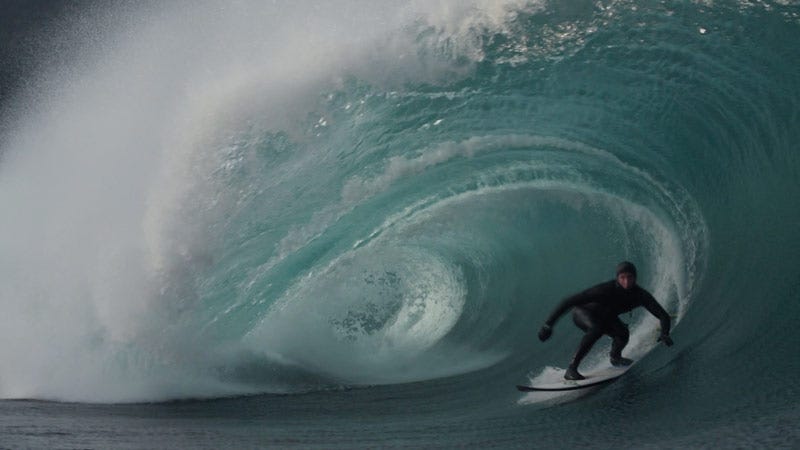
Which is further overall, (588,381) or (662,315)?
(588,381)

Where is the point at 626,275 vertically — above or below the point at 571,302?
above

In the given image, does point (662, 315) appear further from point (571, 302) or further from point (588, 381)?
point (588, 381)

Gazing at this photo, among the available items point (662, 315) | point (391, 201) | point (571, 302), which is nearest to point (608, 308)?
point (571, 302)

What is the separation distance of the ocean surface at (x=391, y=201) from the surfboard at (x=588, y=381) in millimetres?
813

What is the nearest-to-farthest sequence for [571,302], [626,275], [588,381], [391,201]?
[626,275] → [571,302] → [588,381] → [391,201]

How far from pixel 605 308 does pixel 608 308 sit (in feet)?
0.07

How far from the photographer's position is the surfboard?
7.14m

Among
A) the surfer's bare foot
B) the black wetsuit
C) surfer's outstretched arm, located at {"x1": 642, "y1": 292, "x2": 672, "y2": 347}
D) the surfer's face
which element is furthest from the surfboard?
the surfer's face

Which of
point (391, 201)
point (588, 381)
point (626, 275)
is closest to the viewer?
point (626, 275)

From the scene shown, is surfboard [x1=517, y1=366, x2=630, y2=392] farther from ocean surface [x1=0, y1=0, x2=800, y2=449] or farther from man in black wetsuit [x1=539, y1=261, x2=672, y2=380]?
ocean surface [x1=0, y1=0, x2=800, y2=449]

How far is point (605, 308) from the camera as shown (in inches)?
277

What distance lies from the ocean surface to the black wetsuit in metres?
1.38

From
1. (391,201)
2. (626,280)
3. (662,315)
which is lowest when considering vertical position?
(662,315)

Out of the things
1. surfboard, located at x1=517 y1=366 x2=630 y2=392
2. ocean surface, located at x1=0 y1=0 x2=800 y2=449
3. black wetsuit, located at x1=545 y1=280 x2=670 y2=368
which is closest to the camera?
black wetsuit, located at x1=545 y1=280 x2=670 y2=368
